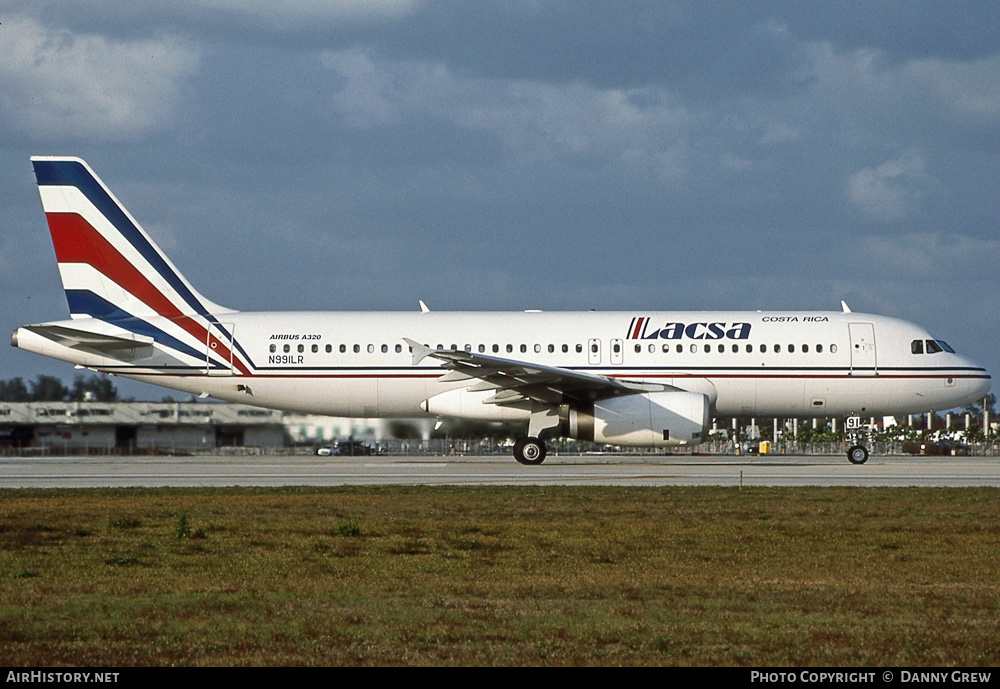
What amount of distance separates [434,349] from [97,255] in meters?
10.1

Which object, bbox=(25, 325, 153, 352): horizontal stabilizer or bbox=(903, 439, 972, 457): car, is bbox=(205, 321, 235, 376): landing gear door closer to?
bbox=(25, 325, 153, 352): horizontal stabilizer

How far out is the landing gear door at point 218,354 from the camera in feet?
106

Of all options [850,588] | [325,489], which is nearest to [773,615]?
[850,588]

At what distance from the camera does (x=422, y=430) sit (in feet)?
116

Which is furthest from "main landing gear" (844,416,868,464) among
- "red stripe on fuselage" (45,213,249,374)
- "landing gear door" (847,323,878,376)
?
"red stripe on fuselage" (45,213,249,374)

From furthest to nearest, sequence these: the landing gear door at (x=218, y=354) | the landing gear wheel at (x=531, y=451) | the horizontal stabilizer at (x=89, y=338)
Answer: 1. the landing gear door at (x=218, y=354)
2. the horizontal stabilizer at (x=89, y=338)
3. the landing gear wheel at (x=531, y=451)

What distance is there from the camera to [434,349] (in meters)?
32.0

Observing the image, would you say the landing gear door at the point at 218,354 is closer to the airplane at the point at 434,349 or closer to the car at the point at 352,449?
the airplane at the point at 434,349

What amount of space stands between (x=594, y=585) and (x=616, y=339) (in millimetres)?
21522

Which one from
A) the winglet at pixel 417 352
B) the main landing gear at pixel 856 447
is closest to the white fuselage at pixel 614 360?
the winglet at pixel 417 352

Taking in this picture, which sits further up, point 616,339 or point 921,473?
point 616,339

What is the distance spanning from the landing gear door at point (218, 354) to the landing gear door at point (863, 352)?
17197mm

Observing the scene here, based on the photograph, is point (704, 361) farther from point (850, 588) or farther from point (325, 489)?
point (850, 588)

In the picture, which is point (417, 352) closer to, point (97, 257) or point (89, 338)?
point (89, 338)
